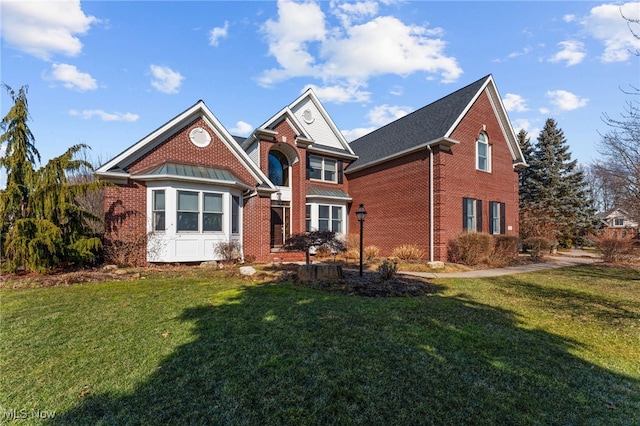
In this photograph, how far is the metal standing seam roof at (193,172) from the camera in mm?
11773

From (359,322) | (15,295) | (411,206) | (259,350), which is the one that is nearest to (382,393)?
(259,350)

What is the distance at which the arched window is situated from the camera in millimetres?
17766

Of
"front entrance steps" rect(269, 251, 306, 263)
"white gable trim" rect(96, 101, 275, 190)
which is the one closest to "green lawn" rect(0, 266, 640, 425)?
"white gable trim" rect(96, 101, 275, 190)

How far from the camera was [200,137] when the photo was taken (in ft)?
44.2

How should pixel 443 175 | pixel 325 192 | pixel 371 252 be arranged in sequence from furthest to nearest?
pixel 325 192 → pixel 371 252 → pixel 443 175

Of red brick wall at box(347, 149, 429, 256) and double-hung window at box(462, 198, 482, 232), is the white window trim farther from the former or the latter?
double-hung window at box(462, 198, 482, 232)

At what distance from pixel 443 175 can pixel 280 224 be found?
916 cm

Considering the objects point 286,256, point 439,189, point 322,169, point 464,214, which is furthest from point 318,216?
point 464,214

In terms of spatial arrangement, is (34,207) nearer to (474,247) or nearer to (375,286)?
(375,286)

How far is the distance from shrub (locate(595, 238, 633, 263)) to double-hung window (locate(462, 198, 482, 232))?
22.5 feet

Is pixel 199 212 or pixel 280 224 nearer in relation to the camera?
pixel 199 212

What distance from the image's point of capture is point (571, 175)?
2727 cm

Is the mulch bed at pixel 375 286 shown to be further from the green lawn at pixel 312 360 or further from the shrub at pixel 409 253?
the shrub at pixel 409 253

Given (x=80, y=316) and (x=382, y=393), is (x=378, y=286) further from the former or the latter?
(x=80, y=316)
